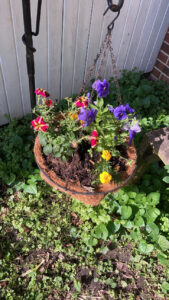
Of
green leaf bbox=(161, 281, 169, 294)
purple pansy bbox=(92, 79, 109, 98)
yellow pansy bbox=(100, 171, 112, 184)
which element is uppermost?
purple pansy bbox=(92, 79, 109, 98)

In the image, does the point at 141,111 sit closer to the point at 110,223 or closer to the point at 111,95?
the point at 111,95

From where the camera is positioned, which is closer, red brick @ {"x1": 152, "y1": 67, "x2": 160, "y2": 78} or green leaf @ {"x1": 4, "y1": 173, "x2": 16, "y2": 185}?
green leaf @ {"x1": 4, "y1": 173, "x2": 16, "y2": 185}

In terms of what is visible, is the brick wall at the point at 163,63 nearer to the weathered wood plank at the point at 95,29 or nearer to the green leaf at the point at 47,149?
the weathered wood plank at the point at 95,29

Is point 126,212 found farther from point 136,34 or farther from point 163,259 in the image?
point 136,34

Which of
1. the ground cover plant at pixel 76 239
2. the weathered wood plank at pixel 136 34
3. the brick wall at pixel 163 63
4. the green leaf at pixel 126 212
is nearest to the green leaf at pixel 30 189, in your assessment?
the ground cover plant at pixel 76 239

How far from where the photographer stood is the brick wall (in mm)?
2973

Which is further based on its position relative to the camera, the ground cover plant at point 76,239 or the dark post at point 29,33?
the ground cover plant at point 76,239

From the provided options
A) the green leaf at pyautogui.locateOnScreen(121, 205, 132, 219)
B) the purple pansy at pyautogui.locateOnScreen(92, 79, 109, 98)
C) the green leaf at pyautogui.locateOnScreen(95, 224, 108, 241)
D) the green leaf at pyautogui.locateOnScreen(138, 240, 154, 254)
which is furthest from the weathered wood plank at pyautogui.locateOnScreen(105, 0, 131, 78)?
the green leaf at pyautogui.locateOnScreen(138, 240, 154, 254)

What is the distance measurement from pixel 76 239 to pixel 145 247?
21.2 inches

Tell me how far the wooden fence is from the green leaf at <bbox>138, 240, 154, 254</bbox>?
163cm

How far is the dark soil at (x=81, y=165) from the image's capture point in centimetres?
154

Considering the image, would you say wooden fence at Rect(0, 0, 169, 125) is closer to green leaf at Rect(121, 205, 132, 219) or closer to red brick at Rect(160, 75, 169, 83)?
red brick at Rect(160, 75, 169, 83)

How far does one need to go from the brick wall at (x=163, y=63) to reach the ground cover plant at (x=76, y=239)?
1278 millimetres

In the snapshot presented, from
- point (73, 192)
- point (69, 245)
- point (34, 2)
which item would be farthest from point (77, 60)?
point (69, 245)
